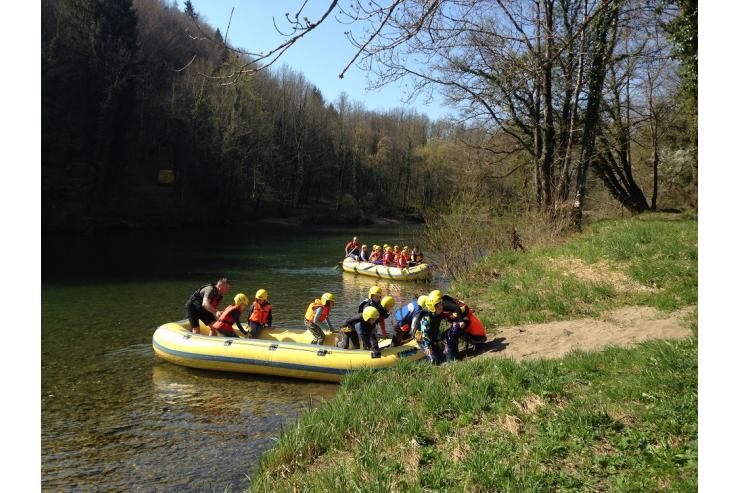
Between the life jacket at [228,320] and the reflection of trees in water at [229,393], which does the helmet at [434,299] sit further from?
the life jacket at [228,320]

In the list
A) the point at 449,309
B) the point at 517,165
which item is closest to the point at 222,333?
the point at 449,309

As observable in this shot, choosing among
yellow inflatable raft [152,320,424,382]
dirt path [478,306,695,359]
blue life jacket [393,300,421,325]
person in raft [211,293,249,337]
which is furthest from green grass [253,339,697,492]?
person in raft [211,293,249,337]

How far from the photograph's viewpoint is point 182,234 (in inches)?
1601

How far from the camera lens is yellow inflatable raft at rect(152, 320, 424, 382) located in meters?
9.67

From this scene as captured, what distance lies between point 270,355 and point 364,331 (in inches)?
73.5

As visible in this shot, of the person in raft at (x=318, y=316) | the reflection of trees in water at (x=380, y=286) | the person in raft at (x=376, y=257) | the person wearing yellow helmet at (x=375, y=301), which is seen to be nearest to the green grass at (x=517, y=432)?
the person wearing yellow helmet at (x=375, y=301)

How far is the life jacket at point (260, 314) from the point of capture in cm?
1163

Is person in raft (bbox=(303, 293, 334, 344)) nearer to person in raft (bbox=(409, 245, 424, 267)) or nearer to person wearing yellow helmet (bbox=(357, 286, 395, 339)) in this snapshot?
person wearing yellow helmet (bbox=(357, 286, 395, 339))

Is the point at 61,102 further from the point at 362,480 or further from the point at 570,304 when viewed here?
the point at 362,480

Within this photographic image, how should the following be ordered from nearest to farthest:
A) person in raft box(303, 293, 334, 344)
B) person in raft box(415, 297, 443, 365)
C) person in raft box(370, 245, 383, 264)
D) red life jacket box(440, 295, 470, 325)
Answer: person in raft box(415, 297, 443, 365)
red life jacket box(440, 295, 470, 325)
person in raft box(303, 293, 334, 344)
person in raft box(370, 245, 383, 264)

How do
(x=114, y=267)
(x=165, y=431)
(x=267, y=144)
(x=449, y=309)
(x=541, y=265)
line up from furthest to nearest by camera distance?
(x=267, y=144), (x=114, y=267), (x=541, y=265), (x=449, y=309), (x=165, y=431)

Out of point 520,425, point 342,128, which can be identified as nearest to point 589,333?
point 520,425

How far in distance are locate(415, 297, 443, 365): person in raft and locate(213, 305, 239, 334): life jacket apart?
4.15m

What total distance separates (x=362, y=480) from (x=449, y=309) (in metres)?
5.61
